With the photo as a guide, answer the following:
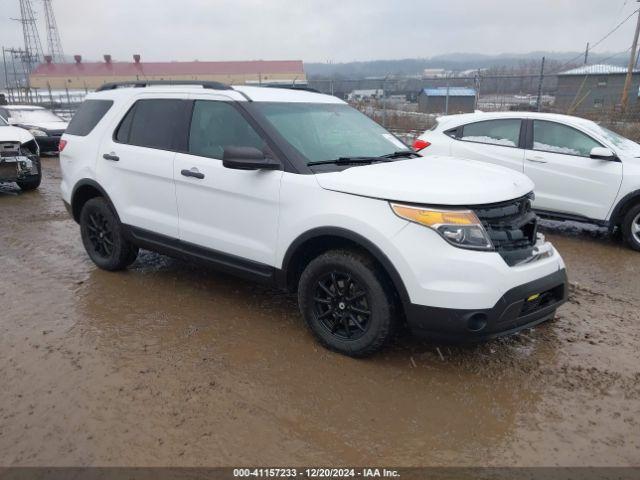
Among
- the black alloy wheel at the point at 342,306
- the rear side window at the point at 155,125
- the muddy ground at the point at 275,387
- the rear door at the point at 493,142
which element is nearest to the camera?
the muddy ground at the point at 275,387

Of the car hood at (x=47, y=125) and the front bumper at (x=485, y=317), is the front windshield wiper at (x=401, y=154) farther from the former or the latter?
the car hood at (x=47, y=125)

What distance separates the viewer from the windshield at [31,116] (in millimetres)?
15312

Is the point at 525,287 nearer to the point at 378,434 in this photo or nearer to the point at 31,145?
the point at 378,434

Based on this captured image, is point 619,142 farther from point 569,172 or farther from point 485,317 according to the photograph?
point 485,317

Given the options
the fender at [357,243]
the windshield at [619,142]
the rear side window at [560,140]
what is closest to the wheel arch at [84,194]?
the fender at [357,243]

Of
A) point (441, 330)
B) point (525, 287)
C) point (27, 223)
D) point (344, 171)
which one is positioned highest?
point (344, 171)

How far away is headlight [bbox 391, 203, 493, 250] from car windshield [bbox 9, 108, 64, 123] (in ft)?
51.5

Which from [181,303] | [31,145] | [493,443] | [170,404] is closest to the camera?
[493,443]

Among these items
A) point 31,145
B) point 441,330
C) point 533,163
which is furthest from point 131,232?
point 31,145

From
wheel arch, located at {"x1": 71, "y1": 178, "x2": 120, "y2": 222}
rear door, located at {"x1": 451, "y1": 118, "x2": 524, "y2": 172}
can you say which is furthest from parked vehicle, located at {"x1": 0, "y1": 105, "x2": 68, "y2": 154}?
rear door, located at {"x1": 451, "y1": 118, "x2": 524, "y2": 172}

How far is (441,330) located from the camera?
3.13 meters

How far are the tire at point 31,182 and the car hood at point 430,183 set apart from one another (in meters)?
8.28

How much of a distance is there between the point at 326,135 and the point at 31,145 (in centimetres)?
806

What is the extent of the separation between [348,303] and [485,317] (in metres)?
0.91
